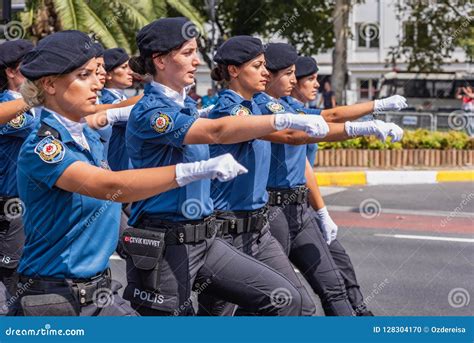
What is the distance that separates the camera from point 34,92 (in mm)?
3852

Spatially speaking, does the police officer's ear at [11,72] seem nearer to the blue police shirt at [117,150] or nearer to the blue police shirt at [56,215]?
the blue police shirt at [117,150]

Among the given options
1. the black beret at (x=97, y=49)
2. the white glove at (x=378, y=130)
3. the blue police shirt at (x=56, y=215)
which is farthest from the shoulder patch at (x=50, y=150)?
the white glove at (x=378, y=130)

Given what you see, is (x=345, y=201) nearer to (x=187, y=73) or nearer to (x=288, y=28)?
(x=187, y=73)

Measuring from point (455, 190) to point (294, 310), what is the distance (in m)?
11.5

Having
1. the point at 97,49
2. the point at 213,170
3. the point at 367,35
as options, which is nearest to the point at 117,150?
the point at 97,49

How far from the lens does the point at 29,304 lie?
3703mm

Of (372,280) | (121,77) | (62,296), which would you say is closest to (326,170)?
(372,280)

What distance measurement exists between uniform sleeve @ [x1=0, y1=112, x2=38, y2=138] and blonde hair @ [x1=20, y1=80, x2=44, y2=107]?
167 centimetres

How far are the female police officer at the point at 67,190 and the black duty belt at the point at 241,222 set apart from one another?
1.33 m

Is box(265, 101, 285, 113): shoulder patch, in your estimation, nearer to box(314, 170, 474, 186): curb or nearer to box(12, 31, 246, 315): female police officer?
box(12, 31, 246, 315): female police officer

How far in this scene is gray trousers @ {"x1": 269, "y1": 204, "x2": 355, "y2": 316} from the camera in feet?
19.4

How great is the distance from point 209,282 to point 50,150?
1277mm

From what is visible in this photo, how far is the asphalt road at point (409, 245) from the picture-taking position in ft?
25.4

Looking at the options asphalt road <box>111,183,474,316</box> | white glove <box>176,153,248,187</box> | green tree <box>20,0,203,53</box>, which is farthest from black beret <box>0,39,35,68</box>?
green tree <box>20,0,203,53</box>
